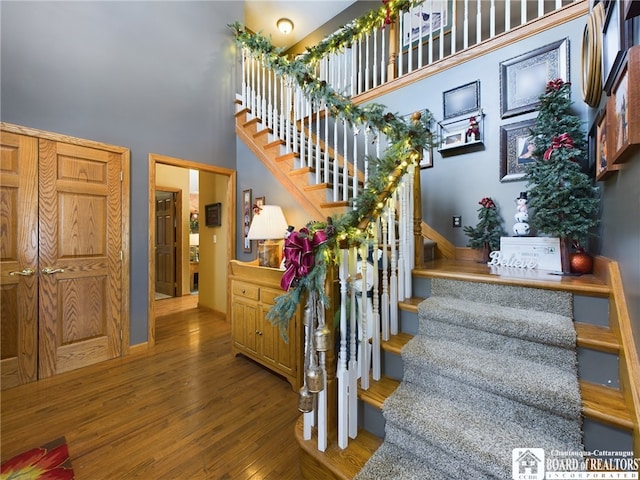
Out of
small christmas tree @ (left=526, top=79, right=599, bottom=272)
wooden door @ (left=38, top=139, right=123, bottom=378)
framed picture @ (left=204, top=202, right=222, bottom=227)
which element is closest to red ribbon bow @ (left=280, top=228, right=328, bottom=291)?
small christmas tree @ (left=526, top=79, right=599, bottom=272)

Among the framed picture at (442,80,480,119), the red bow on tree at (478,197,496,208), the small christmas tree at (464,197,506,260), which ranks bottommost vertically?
the small christmas tree at (464,197,506,260)

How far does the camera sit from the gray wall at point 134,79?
2.39 meters

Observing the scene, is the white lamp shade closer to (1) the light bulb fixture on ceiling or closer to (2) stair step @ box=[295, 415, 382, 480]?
(2) stair step @ box=[295, 415, 382, 480]

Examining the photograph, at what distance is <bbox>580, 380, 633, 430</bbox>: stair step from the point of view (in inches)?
39.6

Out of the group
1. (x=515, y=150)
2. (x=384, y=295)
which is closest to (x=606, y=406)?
(x=384, y=295)

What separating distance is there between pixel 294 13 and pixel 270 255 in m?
4.73

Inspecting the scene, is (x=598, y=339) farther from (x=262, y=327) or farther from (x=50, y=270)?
(x=50, y=270)

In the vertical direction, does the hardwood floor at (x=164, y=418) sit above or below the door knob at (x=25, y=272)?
below

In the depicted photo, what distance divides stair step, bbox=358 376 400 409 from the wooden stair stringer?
5.33 feet

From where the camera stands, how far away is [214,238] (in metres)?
4.36

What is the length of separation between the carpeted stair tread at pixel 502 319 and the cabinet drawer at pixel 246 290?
1.47 metres

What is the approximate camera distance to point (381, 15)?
3.42m

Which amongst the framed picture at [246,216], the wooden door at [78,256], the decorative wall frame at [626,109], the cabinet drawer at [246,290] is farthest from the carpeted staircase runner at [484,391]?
the wooden door at [78,256]

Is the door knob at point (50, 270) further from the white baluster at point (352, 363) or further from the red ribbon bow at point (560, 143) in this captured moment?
the red ribbon bow at point (560, 143)
